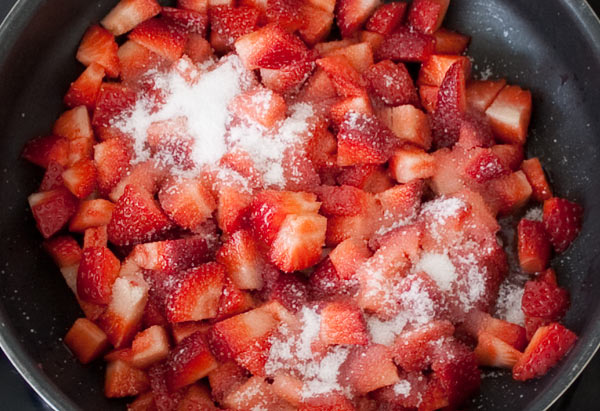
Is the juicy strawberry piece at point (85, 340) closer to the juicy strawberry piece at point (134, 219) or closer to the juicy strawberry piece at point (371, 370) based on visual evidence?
the juicy strawberry piece at point (134, 219)

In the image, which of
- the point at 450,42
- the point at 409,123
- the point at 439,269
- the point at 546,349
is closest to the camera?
the point at 546,349

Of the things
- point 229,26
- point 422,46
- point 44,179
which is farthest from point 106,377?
point 422,46

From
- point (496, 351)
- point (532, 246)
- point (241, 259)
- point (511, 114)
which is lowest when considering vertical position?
point (241, 259)

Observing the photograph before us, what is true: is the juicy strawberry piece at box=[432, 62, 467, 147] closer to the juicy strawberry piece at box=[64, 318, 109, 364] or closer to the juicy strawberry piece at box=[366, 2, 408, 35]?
the juicy strawberry piece at box=[366, 2, 408, 35]

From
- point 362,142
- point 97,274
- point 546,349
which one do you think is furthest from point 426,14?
point 97,274

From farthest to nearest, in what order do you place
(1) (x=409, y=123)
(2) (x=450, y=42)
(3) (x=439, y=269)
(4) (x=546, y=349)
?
(2) (x=450, y=42), (1) (x=409, y=123), (3) (x=439, y=269), (4) (x=546, y=349)

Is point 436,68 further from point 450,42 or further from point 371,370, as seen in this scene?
point 371,370

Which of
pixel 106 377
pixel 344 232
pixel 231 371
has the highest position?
pixel 344 232

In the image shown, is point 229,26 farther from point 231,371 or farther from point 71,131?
point 231,371

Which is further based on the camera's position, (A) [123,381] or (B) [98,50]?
(B) [98,50]
